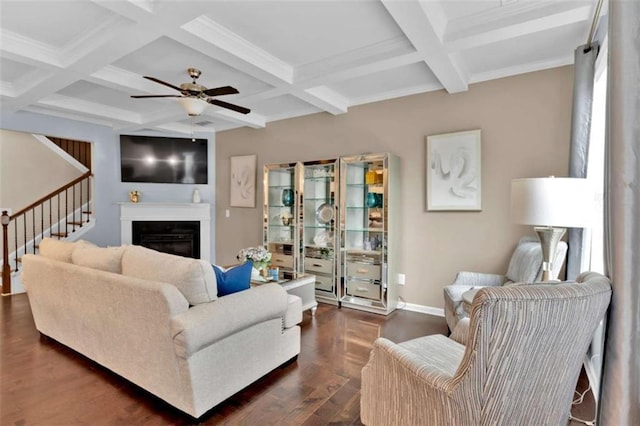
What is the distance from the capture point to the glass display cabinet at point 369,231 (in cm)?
376

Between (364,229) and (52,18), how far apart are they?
3.34m

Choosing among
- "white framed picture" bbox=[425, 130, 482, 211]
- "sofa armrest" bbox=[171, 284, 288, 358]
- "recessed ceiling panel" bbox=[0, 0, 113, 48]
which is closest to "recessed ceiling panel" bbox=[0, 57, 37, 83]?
"recessed ceiling panel" bbox=[0, 0, 113, 48]

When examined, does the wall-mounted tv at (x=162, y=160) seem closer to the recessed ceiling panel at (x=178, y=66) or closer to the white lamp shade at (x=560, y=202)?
the recessed ceiling panel at (x=178, y=66)

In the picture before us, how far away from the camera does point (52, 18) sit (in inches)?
101

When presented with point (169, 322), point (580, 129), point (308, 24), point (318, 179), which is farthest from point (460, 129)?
point (169, 322)

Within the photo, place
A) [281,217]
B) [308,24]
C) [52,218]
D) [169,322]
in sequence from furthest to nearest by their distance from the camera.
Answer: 1. [52,218]
2. [281,217]
3. [308,24]
4. [169,322]

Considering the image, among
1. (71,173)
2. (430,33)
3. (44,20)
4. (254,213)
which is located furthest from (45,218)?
(430,33)

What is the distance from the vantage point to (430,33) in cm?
244

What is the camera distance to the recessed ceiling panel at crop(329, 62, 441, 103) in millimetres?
3402

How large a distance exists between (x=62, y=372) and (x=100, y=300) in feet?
2.40

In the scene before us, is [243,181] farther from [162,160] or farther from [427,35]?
[427,35]

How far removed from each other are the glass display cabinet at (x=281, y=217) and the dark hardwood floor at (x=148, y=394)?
1.55 metres

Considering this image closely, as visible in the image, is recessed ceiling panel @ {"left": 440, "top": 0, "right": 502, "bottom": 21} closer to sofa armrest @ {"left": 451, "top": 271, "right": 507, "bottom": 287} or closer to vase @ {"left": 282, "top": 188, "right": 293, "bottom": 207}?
sofa armrest @ {"left": 451, "top": 271, "right": 507, "bottom": 287}

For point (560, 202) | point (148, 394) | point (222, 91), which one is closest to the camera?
point (560, 202)
